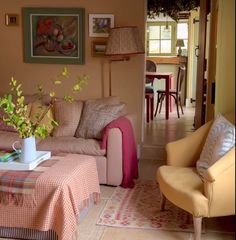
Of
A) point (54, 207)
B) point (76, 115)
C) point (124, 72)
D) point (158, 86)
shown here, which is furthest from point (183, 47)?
point (54, 207)

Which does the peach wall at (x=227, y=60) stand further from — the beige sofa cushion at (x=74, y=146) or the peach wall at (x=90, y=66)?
the peach wall at (x=90, y=66)

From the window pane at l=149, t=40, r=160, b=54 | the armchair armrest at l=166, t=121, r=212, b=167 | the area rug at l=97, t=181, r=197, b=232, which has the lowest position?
the area rug at l=97, t=181, r=197, b=232

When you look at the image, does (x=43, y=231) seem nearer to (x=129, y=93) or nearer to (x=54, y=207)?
(x=54, y=207)

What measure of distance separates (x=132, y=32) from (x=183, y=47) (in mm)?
4368

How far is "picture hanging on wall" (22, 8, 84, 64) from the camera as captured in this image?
502 cm

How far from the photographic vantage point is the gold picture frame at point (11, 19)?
511cm

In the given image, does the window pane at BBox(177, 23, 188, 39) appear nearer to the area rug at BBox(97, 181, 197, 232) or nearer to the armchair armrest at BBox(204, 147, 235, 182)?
the area rug at BBox(97, 181, 197, 232)

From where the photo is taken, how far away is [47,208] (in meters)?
2.81

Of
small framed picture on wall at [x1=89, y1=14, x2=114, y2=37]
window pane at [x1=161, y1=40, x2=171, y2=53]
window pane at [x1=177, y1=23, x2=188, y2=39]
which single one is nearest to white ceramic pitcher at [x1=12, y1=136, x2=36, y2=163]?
small framed picture on wall at [x1=89, y1=14, x2=114, y2=37]

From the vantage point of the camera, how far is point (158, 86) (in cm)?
854

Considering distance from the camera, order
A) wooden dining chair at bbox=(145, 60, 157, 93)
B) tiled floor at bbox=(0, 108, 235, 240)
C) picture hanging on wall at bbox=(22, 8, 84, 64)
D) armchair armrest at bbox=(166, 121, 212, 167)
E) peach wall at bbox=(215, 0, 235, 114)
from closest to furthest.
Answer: peach wall at bbox=(215, 0, 235, 114) < tiled floor at bbox=(0, 108, 235, 240) < armchair armrest at bbox=(166, 121, 212, 167) < picture hanging on wall at bbox=(22, 8, 84, 64) < wooden dining chair at bbox=(145, 60, 157, 93)

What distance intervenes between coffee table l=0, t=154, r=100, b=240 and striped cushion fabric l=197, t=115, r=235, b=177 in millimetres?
953

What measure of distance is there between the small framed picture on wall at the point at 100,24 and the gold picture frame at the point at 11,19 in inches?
37.8

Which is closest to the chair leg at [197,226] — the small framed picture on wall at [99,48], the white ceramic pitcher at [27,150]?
the white ceramic pitcher at [27,150]
